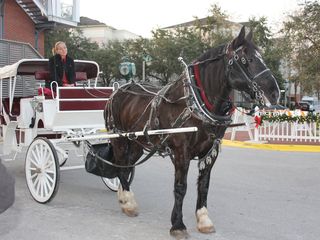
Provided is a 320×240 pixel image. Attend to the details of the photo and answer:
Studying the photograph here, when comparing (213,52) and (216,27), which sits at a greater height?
(216,27)

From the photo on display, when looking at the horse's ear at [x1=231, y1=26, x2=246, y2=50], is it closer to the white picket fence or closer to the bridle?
the bridle

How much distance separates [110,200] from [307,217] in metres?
2.84

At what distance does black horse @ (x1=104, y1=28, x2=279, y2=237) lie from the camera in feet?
15.6

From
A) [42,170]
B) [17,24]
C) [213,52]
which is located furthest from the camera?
[17,24]

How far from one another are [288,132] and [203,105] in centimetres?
1209

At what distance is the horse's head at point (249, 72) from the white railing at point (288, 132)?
1128 cm

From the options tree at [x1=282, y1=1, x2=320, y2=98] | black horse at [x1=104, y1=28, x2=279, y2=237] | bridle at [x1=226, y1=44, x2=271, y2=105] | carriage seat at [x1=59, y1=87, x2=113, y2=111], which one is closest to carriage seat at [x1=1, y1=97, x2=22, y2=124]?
carriage seat at [x1=59, y1=87, x2=113, y2=111]

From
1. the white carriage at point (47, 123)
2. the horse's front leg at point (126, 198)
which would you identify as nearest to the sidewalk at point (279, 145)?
the white carriage at point (47, 123)

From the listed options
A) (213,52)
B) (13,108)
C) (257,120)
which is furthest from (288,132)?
(213,52)

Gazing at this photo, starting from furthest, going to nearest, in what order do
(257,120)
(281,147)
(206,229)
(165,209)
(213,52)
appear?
(257,120)
(281,147)
(165,209)
(206,229)
(213,52)

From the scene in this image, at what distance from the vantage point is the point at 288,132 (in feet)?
53.8

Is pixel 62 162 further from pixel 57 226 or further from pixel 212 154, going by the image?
pixel 212 154

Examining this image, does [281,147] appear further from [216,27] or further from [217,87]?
[216,27]

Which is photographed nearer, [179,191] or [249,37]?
[249,37]
